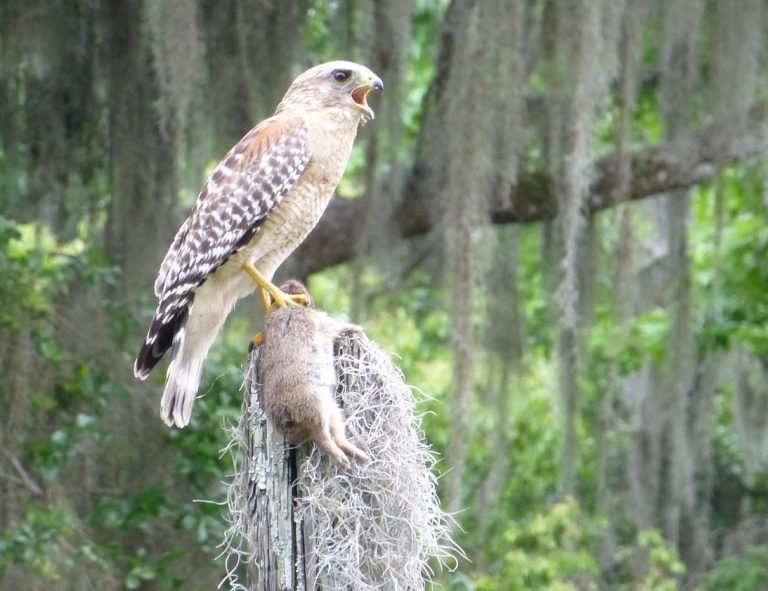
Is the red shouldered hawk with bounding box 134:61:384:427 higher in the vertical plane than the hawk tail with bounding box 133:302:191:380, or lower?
higher

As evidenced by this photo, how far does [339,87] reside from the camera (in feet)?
13.8

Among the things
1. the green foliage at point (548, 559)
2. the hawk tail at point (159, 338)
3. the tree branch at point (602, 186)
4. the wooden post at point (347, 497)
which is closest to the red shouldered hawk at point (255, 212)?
the hawk tail at point (159, 338)

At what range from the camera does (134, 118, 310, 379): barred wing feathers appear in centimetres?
367

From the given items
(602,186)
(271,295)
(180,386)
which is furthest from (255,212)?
(602,186)

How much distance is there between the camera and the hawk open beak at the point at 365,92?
4.17m

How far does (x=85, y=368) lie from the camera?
16.3 feet

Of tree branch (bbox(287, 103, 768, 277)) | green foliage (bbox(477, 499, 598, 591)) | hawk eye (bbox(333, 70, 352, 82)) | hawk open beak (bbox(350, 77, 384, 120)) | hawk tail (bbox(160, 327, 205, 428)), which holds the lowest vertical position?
green foliage (bbox(477, 499, 598, 591))

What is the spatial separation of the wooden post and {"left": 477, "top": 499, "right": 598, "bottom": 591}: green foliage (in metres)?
4.38

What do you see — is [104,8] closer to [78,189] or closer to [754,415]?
[78,189]

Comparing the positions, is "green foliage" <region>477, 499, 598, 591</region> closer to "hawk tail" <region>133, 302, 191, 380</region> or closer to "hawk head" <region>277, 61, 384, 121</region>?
"hawk head" <region>277, 61, 384, 121</region>

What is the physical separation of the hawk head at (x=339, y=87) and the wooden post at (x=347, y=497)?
137cm

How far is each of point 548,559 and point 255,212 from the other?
4066mm

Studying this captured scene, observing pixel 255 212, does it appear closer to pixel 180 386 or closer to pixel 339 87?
pixel 339 87

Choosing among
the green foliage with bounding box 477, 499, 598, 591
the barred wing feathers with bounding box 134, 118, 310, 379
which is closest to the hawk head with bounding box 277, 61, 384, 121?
the barred wing feathers with bounding box 134, 118, 310, 379
